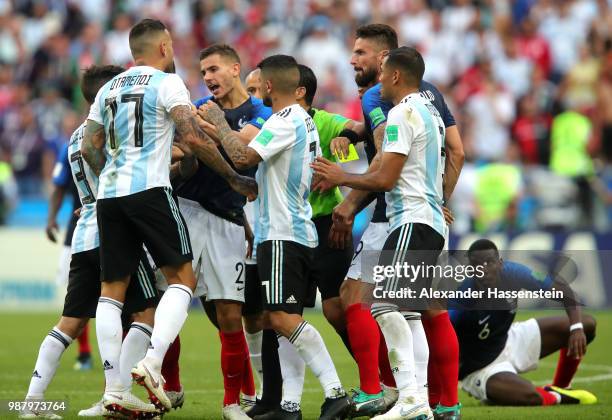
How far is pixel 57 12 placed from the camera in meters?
25.9

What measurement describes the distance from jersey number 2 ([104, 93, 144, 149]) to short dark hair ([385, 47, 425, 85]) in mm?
1794

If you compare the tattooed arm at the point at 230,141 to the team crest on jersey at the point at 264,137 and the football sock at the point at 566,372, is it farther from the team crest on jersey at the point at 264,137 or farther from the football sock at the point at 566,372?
the football sock at the point at 566,372

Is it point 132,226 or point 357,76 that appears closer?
point 132,226

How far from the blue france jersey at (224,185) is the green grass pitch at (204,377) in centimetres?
162

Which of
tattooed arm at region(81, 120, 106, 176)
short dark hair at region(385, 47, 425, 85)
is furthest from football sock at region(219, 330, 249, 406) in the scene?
short dark hair at region(385, 47, 425, 85)

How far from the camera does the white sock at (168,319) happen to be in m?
8.12

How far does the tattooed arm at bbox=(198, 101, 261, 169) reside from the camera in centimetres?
830

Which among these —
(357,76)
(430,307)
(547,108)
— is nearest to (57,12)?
(547,108)

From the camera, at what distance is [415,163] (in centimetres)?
826

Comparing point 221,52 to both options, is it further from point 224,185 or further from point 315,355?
point 315,355

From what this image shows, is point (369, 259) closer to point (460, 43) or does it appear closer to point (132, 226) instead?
point (132, 226)

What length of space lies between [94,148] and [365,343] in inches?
98.3

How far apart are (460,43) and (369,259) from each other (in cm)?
1499

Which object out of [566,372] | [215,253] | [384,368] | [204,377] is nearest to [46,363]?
[215,253]
